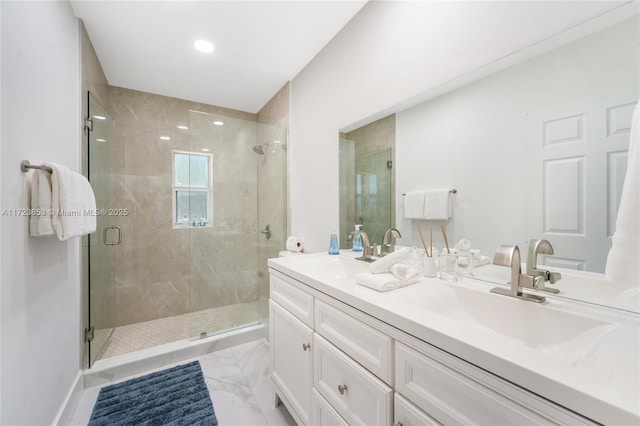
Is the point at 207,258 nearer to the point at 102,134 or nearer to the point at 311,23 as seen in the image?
the point at 102,134

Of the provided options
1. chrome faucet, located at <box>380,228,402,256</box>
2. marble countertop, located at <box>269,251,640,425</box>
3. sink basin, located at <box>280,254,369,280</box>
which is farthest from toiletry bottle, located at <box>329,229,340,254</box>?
marble countertop, located at <box>269,251,640,425</box>

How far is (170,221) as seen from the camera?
2879 mm

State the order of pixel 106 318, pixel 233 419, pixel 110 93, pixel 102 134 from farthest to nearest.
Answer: pixel 110 93
pixel 106 318
pixel 102 134
pixel 233 419

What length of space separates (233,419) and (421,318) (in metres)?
1.43

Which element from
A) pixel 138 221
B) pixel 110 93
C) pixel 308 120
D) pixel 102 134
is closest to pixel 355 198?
pixel 308 120

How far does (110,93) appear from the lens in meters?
2.61

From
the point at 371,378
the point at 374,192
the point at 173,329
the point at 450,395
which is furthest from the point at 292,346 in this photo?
the point at 173,329

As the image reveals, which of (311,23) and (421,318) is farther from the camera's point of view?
(311,23)

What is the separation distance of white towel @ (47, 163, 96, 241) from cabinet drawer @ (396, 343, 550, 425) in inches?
59.6

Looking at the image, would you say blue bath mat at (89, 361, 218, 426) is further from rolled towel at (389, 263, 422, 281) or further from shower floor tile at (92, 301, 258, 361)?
rolled towel at (389, 263, 422, 281)

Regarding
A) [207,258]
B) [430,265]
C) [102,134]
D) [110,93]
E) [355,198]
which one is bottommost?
[207,258]

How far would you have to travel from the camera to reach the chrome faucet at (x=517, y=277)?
2.79 ft

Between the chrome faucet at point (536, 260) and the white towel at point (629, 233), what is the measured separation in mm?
170

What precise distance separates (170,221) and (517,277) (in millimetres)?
3030
